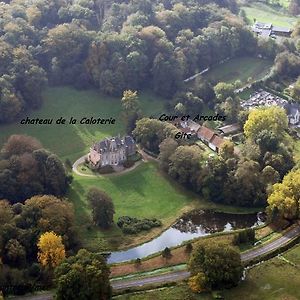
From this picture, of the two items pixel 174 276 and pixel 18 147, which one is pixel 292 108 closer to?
pixel 174 276

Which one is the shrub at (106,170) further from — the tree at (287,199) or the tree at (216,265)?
the tree at (216,265)

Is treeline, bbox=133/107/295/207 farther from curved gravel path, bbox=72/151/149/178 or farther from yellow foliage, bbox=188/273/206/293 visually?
yellow foliage, bbox=188/273/206/293

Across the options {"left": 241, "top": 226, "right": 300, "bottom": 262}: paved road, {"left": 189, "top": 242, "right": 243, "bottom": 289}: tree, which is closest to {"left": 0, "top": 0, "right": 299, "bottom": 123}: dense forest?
{"left": 241, "top": 226, "right": 300, "bottom": 262}: paved road

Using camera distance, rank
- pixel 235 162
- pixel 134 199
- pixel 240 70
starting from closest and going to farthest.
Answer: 1. pixel 134 199
2. pixel 235 162
3. pixel 240 70

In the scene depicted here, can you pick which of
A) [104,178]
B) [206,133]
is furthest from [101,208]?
[206,133]

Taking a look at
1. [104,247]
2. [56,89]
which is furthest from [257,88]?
[104,247]

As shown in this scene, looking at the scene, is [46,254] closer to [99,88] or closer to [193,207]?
[193,207]
